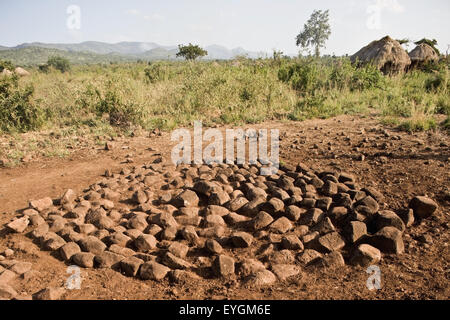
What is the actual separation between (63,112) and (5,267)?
516cm

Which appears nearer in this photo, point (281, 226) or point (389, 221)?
point (389, 221)

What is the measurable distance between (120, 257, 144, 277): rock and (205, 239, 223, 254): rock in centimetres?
47

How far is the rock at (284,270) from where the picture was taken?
6.80 ft

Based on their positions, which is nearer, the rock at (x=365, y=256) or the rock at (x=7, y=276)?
the rock at (x=7, y=276)

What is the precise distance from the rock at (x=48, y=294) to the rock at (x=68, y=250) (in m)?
0.43

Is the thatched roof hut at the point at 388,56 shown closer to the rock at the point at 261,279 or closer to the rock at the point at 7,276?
the rock at the point at 261,279

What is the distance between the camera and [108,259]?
2.22 m

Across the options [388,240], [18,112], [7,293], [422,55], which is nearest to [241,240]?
[388,240]

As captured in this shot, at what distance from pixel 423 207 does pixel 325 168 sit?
1.23 m

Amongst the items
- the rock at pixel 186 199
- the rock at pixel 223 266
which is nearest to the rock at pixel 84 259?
the rock at pixel 223 266

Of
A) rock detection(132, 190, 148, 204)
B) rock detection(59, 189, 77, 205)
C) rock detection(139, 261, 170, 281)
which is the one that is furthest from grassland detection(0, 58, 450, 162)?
rock detection(139, 261, 170, 281)

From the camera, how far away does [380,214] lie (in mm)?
2611

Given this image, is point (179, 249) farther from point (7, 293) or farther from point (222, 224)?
point (7, 293)
